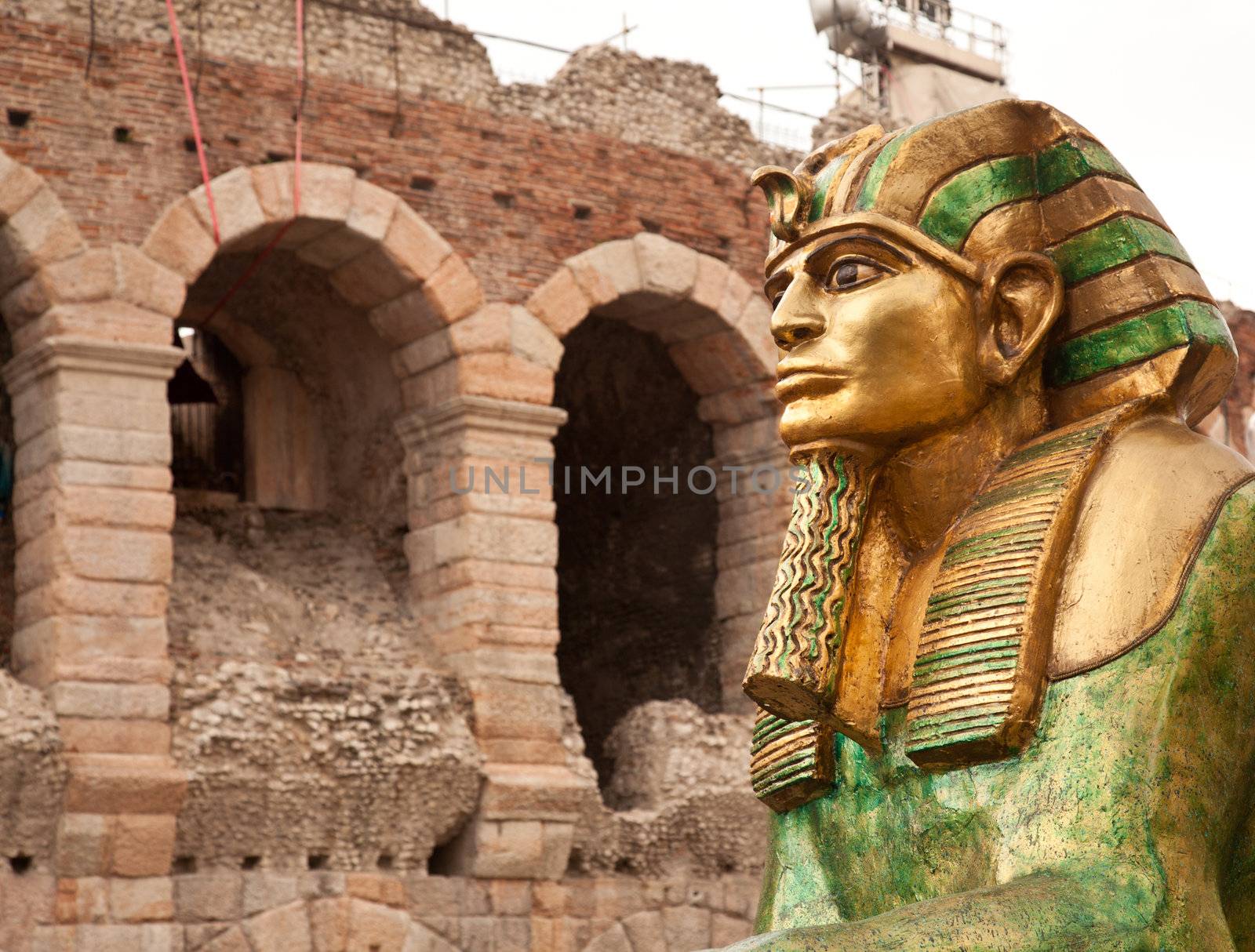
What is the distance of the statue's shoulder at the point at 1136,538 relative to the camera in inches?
129

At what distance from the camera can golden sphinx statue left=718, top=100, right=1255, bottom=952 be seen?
323 cm

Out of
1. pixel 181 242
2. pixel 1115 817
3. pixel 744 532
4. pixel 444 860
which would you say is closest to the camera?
pixel 1115 817

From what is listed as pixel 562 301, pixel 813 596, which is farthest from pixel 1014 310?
pixel 562 301

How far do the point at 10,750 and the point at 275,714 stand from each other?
1577 mm

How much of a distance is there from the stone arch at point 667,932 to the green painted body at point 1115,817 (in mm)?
11142

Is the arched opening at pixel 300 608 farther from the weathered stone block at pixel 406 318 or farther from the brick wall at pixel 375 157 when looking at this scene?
the brick wall at pixel 375 157

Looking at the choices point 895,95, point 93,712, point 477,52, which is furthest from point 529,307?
point 895,95

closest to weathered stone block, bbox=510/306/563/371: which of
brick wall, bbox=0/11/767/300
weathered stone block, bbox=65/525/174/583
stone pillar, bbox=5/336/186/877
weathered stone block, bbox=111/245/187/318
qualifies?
brick wall, bbox=0/11/767/300

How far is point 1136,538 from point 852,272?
639 mm

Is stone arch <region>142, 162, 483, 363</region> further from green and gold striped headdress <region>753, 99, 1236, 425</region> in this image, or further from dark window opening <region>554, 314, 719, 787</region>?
green and gold striped headdress <region>753, 99, 1236, 425</region>

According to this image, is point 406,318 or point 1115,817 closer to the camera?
point 1115,817

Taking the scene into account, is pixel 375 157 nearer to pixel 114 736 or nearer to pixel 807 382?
pixel 114 736

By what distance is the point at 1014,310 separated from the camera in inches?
143

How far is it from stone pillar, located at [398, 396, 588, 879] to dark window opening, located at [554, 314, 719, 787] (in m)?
2.08
